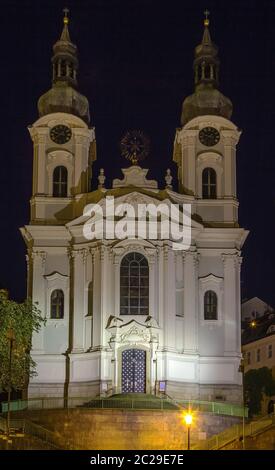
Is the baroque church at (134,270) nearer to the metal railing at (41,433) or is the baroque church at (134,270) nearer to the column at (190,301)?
the column at (190,301)

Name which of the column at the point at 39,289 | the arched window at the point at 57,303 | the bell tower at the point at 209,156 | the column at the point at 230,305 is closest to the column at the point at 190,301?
the column at the point at 230,305

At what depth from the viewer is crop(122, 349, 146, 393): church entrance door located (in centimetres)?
6369

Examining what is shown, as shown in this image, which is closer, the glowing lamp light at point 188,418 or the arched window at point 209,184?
the glowing lamp light at point 188,418

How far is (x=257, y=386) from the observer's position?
85062 mm

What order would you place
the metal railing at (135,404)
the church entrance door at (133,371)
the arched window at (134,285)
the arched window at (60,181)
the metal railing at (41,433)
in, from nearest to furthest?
the metal railing at (41,433), the metal railing at (135,404), the church entrance door at (133,371), the arched window at (134,285), the arched window at (60,181)

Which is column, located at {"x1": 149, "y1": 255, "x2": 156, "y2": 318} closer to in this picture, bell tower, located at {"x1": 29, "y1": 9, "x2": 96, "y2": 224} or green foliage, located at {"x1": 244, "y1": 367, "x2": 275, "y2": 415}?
bell tower, located at {"x1": 29, "y1": 9, "x2": 96, "y2": 224}

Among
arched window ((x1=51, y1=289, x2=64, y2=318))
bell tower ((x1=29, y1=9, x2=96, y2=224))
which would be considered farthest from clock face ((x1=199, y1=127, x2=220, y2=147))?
arched window ((x1=51, y1=289, x2=64, y2=318))

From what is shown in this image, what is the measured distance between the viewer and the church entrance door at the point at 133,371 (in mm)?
63688

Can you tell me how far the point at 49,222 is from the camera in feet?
223

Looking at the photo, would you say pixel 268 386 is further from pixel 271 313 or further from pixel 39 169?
pixel 39 169

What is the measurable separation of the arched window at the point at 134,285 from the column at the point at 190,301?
7.78 feet

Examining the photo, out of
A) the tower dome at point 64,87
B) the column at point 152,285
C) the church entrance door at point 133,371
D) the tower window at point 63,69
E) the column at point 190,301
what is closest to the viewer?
the church entrance door at point 133,371

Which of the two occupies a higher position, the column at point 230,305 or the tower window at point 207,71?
the tower window at point 207,71
